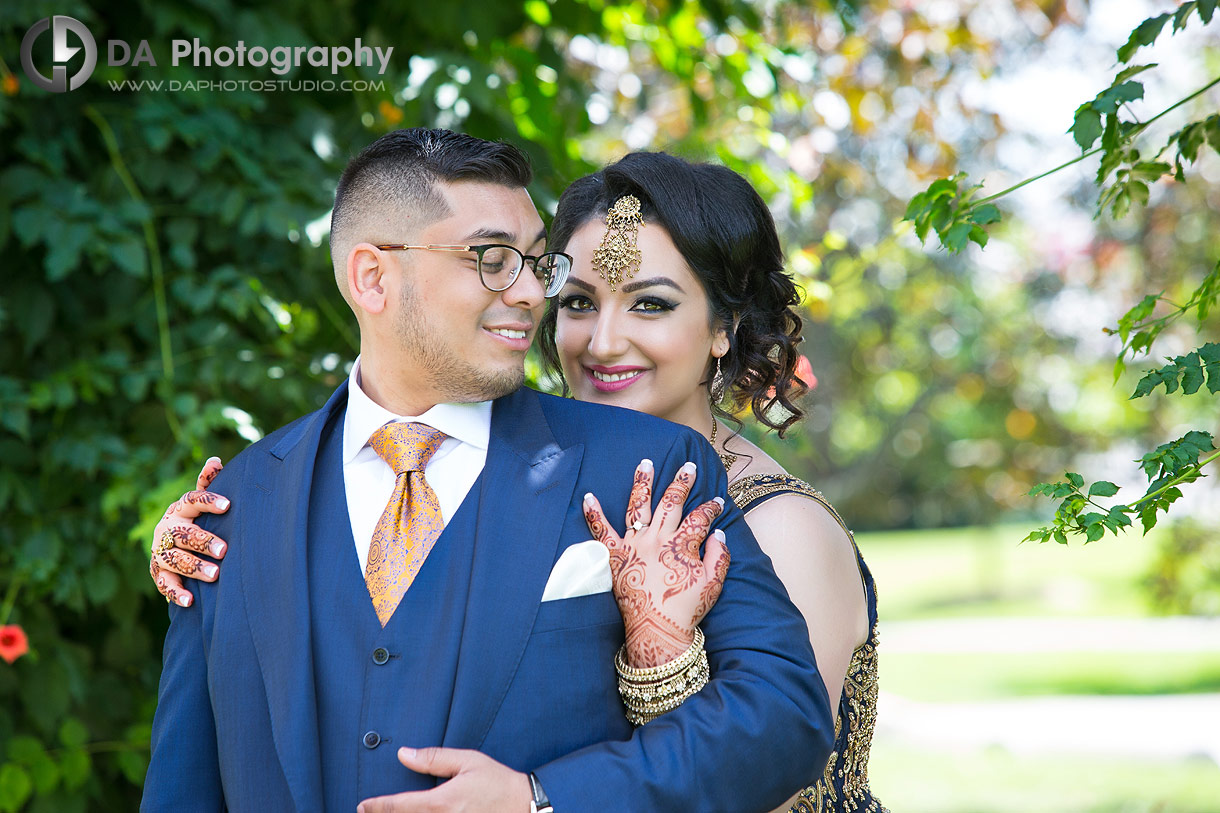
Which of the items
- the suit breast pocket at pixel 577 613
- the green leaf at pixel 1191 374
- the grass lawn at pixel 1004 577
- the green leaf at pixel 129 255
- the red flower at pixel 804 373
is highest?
the grass lawn at pixel 1004 577

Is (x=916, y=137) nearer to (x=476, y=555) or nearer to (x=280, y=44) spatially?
(x=280, y=44)

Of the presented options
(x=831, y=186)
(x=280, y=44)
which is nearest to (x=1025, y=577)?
(x=831, y=186)

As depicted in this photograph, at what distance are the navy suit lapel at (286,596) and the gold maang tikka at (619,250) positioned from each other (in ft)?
2.53

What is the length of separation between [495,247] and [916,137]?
18.6 feet

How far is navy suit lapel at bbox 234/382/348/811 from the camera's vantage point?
→ 1.98 m

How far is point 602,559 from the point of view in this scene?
6.84 ft

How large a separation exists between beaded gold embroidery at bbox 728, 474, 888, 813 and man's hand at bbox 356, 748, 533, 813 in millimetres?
928

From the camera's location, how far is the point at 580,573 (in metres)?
2.06

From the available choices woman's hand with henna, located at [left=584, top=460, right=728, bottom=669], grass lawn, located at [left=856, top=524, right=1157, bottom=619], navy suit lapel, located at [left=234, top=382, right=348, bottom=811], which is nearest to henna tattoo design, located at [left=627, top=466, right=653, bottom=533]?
woman's hand with henna, located at [left=584, top=460, right=728, bottom=669]

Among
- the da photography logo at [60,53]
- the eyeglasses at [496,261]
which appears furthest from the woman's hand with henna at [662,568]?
the da photography logo at [60,53]

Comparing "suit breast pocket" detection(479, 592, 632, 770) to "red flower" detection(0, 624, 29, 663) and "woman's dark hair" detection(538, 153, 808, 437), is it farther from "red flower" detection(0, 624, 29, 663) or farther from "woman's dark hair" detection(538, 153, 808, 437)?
"red flower" detection(0, 624, 29, 663)

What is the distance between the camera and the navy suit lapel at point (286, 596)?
198 cm

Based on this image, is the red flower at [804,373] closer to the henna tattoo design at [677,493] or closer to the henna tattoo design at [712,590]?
the henna tattoo design at [677,493]

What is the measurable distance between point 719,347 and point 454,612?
3.88ft
